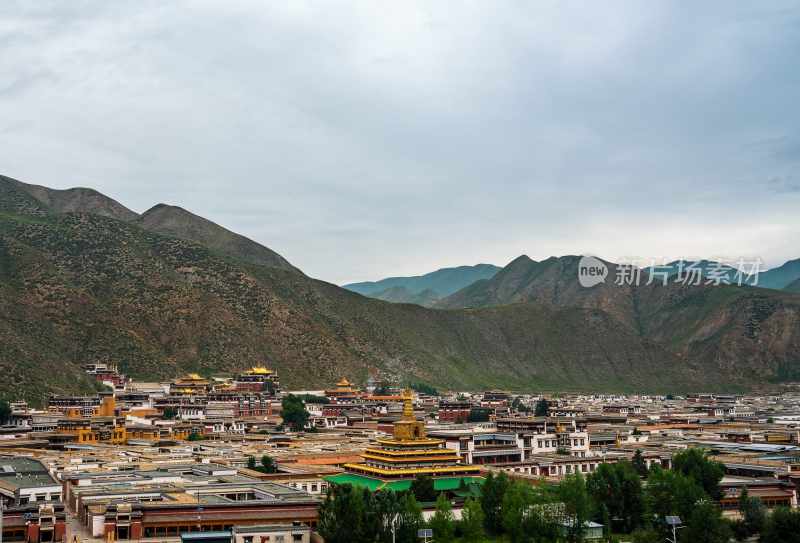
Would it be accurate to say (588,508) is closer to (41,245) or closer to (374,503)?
(374,503)

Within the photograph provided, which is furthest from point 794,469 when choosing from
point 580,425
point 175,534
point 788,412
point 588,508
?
point 788,412

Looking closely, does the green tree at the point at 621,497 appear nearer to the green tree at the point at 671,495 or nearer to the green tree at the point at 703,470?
the green tree at the point at 671,495

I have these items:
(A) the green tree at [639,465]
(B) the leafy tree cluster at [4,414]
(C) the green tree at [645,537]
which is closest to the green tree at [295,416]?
(B) the leafy tree cluster at [4,414]

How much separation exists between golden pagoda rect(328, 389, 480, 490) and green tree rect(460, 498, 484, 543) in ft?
40.5

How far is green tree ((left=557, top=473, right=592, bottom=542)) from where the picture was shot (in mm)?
48594

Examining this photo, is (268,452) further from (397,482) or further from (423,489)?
(423,489)

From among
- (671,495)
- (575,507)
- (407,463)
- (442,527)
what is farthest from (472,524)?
(407,463)

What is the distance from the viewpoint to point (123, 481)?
59625 millimetres

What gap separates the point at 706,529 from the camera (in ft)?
152

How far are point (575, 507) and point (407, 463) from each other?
16765 millimetres

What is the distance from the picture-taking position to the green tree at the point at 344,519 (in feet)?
153

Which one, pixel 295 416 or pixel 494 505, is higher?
pixel 295 416

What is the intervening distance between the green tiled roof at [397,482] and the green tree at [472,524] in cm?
1154

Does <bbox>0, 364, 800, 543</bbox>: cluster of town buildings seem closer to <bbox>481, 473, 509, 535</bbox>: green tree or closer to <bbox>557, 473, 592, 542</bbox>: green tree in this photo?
<bbox>481, 473, 509, 535</bbox>: green tree
